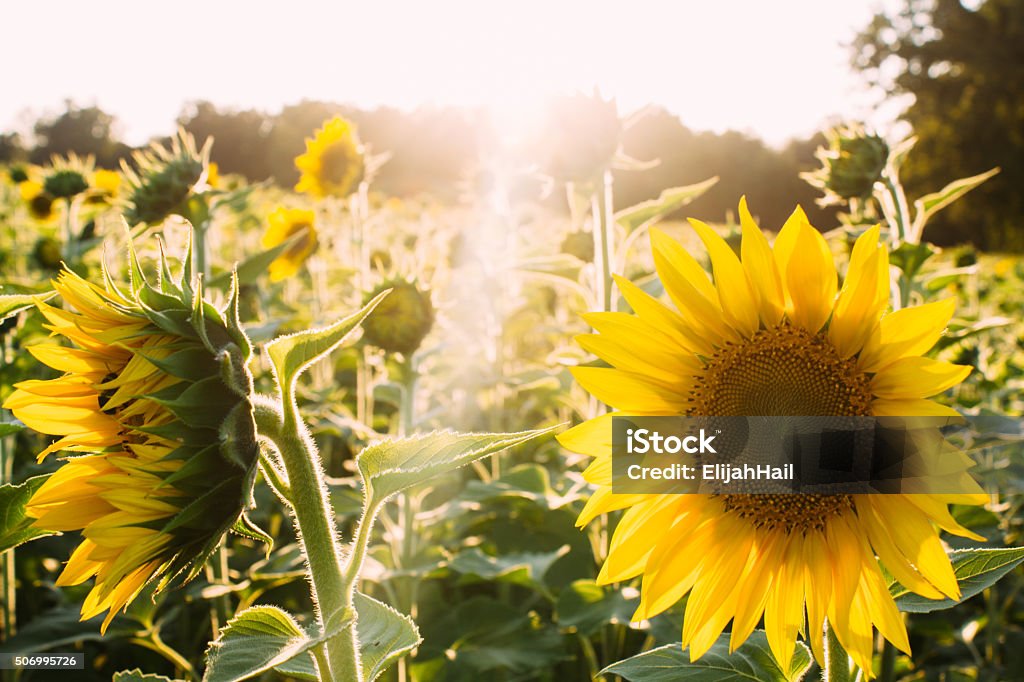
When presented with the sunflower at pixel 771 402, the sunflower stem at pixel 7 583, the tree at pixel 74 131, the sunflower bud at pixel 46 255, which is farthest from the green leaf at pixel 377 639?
the tree at pixel 74 131

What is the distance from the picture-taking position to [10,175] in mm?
5594

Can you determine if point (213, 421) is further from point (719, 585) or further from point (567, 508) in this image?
point (567, 508)

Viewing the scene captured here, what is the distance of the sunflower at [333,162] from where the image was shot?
3.36 metres

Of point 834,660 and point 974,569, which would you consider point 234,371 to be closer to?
point 834,660

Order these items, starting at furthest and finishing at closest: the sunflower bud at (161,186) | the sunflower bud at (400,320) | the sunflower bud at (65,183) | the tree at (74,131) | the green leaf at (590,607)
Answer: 1. the tree at (74,131)
2. the sunflower bud at (65,183)
3. the sunflower bud at (161,186)
4. the sunflower bud at (400,320)
5. the green leaf at (590,607)

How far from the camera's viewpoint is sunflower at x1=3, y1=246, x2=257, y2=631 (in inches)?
30.3

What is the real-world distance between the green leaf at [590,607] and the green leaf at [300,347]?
3.00 ft

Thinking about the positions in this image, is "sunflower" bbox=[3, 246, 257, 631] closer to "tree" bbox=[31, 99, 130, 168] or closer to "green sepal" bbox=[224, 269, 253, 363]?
"green sepal" bbox=[224, 269, 253, 363]

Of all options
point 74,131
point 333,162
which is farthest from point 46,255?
point 74,131

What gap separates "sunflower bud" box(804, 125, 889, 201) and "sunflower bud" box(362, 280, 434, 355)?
99 cm

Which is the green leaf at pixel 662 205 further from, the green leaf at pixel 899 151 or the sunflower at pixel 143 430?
the sunflower at pixel 143 430

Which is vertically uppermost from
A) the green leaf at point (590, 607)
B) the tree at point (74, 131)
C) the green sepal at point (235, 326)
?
the tree at point (74, 131)

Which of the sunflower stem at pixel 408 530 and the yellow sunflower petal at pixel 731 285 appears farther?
the sunflower stem at pixel 408 530

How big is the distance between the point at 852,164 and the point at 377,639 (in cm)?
140
